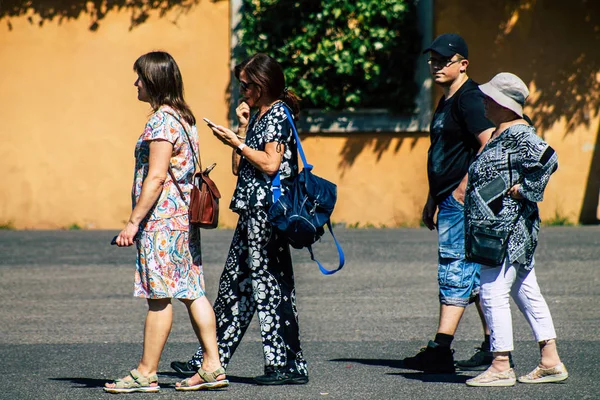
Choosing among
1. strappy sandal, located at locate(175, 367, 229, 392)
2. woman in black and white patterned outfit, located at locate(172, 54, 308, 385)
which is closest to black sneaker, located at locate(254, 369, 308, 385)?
woman in black and white patterned outfit, located at locate(172, 54, 308, 385)

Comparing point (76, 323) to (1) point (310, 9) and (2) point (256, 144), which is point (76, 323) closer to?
(2) point (256, 144)

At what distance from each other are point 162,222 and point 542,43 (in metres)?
9.25

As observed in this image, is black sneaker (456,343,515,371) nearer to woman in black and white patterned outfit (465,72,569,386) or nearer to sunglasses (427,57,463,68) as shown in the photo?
woman in black and white patterned outfit (465,72,569,386)

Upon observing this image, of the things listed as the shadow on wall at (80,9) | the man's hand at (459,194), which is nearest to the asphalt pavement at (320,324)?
the man's hand at (459,194)

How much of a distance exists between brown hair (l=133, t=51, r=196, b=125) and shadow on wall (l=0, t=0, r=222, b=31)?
27.8 feet

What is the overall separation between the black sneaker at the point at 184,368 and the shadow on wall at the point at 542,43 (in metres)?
8.52

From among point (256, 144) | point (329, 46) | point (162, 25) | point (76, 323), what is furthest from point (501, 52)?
point (256, 144)

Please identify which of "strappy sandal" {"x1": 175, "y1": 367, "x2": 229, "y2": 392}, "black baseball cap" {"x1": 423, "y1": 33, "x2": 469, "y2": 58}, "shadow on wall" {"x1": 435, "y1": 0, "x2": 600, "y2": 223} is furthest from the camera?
"shadow on wall" {"x1": 435, "y1": 0, "x2": 600, "y2": 223}

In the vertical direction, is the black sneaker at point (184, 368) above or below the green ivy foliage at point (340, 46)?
below

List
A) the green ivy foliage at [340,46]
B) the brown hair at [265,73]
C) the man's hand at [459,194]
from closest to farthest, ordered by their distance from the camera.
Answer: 1. the brown hair at [265,73]
2. the man's hand at [459,194]
3. the green ivy foliage at [340,46]

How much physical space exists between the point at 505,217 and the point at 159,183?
1.76 metres

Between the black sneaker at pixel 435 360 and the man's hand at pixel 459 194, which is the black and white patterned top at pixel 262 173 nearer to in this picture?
the man's hand at pixel 459 194

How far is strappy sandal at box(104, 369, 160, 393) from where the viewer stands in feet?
17.5

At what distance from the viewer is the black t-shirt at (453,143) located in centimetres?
586
